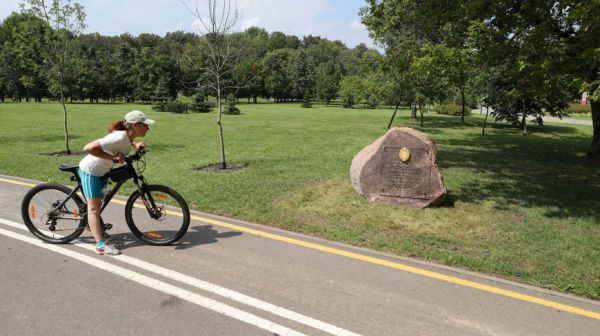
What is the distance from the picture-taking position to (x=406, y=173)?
7.25m

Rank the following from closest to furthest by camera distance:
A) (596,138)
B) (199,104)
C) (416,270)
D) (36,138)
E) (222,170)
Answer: (416,270) → (222,170) → (596,138) → (36,138) → (199,104)

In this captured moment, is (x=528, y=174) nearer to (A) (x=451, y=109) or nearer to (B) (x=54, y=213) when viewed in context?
(B) (x=54, y=213)

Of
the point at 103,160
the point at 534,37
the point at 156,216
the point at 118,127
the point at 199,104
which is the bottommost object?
the point at 156,216

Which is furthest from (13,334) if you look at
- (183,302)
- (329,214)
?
(329,214)

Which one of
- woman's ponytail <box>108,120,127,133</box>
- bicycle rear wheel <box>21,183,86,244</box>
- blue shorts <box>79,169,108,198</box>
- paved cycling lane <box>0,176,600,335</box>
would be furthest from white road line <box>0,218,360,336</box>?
woman's ponytail <box>108,120,127,133</box>

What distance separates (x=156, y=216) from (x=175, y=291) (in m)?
1.51

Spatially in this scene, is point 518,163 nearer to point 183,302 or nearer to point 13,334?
point 183,302

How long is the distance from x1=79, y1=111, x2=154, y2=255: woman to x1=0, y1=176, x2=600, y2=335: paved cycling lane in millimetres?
307

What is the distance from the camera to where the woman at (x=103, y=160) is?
4590 millimetres

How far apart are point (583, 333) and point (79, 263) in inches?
201

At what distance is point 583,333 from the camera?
11.1 feet

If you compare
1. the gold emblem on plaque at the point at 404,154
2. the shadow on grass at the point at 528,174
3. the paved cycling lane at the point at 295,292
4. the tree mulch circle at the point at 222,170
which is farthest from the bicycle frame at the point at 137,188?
the shadow on grass at the point at 528,174

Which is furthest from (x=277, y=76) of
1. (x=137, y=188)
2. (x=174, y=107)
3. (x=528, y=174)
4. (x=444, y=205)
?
(x=137, y=188)

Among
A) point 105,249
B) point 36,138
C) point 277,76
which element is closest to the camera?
point 105,249
